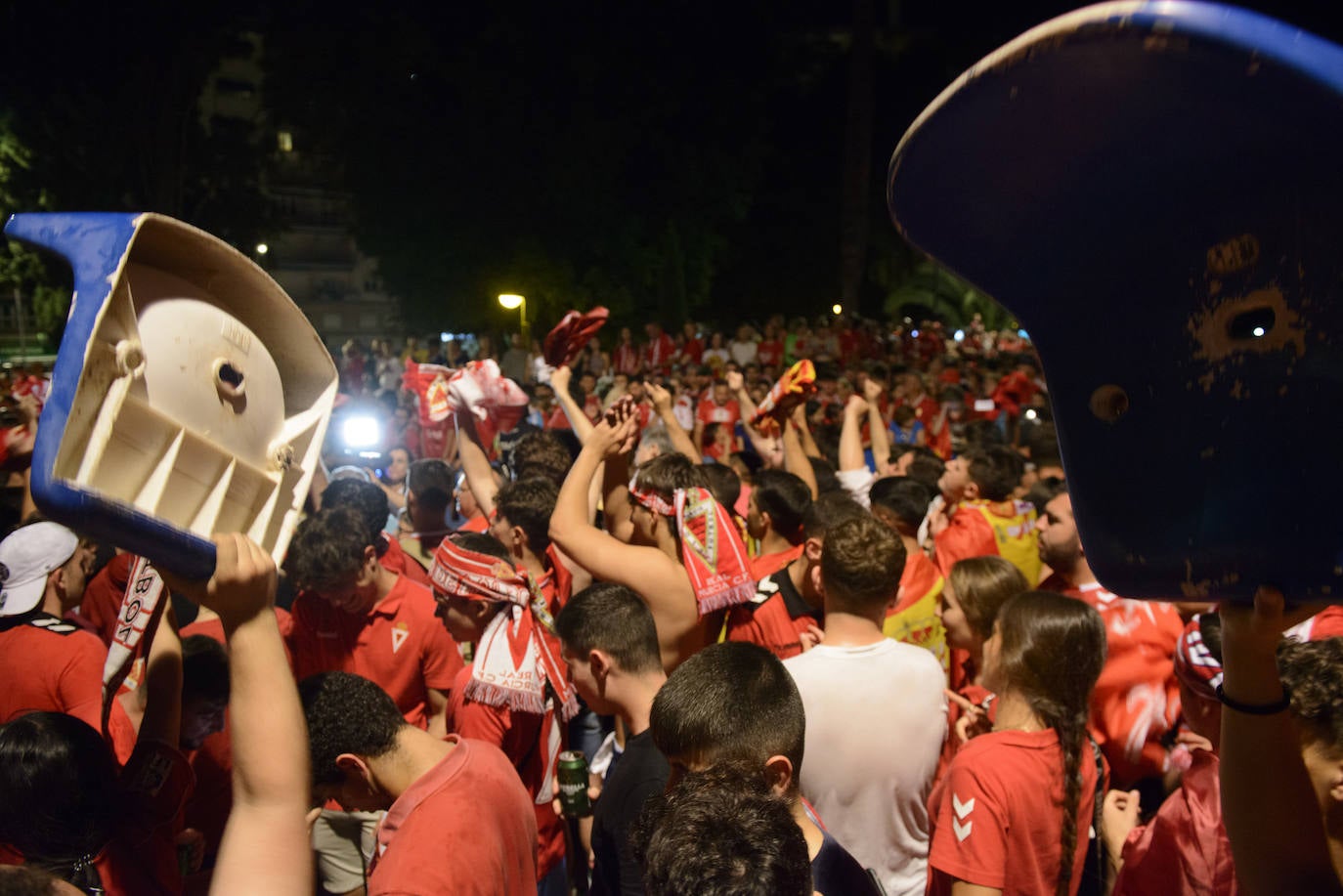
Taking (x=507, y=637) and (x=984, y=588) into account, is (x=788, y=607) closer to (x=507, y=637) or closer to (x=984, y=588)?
(x=984, y=588)

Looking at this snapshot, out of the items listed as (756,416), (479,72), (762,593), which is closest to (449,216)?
(479,72)

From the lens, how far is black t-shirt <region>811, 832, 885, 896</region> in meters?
2.13

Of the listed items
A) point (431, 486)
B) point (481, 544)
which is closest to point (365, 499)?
point (481, 544)

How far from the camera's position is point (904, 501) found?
485cm

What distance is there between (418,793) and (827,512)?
2.25m

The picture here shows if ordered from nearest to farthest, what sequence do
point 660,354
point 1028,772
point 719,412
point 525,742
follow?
point 1028,772
point 525,742
point 719,412
point 660,354

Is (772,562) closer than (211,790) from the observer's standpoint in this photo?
No

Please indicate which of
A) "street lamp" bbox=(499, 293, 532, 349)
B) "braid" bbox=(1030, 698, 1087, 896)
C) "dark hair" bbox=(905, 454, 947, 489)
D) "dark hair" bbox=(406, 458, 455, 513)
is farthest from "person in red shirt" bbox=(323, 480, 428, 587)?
"street lamp" bbox=(499, 293, 532, 349)

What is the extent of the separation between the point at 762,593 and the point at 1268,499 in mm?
2812

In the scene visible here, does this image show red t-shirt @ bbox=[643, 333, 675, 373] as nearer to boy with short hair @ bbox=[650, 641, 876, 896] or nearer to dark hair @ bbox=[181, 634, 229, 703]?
dark hair @ bbox=[181, 634, 229, 703]

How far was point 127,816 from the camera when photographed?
2.43 meters

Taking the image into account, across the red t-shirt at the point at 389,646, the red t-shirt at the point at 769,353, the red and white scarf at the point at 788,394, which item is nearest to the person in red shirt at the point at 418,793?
the red t-shirt at the point at 389,646

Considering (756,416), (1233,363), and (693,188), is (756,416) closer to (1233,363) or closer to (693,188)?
(1233,363)

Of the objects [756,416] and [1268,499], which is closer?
[1268,499]
